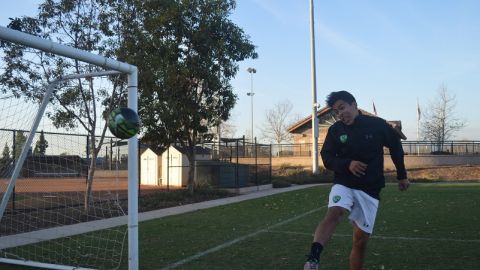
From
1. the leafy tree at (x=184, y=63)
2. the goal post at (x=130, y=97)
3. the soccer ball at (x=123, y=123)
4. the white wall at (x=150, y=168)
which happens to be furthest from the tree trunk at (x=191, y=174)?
the soccer ball at (x=123, y=123)

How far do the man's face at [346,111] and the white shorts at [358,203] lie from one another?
2.19 ft

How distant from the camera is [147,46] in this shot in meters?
16.0

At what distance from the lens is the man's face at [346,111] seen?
5.07 meters

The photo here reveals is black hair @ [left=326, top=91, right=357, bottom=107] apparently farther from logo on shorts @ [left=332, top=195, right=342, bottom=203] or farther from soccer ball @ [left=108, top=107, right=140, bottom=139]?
soccer ball @ [left=108, top=107, right=140, bottom=139]

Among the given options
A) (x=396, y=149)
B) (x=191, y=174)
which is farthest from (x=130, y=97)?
(x=191, y=174)

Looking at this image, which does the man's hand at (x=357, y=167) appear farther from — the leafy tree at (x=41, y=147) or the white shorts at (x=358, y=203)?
the leafy tree at (x=41, y=147)

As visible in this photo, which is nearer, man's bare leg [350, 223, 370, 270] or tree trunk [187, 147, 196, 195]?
man's bare leg [350, 223, 370, 270]

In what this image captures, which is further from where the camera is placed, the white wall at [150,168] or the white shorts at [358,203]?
the white wall at [150,168]

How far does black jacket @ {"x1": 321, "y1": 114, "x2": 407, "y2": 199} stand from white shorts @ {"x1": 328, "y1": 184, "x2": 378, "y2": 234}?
0.17 ft

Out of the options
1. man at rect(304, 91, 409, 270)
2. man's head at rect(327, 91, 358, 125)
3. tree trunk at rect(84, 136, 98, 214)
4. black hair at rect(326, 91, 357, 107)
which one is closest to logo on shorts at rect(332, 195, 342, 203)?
man at rect(304, 91, 409, 270)

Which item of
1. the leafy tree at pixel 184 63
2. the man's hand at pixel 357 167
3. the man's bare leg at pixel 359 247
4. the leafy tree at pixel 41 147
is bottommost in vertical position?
the man's bare leg at pixel 359 247

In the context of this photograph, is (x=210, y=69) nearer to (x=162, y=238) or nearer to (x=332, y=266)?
(x=162, y=238)

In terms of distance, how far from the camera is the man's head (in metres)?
5.07

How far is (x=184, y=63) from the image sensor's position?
17.5 meters
